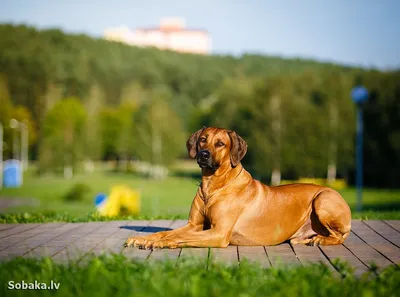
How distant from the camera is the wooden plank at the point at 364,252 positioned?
4.93 m

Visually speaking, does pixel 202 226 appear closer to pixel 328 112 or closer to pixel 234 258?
pixel 234 258

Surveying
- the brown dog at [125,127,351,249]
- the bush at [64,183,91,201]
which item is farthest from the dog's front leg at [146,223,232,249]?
the bush at [64,183,91,201]

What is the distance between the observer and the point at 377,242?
19.8 ft

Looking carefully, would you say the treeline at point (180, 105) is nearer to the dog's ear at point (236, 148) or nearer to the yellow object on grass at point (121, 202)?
the yellow object on grass at point (121, 202)

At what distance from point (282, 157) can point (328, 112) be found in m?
4.98

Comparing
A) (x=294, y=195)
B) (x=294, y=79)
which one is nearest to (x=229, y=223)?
(x=294, y=195)

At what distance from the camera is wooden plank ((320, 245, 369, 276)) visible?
15.2 feet

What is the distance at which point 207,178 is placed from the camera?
18.5 ft

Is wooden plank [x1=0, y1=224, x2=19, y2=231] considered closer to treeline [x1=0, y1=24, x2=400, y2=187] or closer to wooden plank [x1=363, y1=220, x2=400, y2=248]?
wooden plank [x1=363, y1=220, x2=400, y2=248]

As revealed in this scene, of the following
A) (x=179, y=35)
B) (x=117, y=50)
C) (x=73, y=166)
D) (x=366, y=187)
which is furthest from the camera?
(x=179, y=35)

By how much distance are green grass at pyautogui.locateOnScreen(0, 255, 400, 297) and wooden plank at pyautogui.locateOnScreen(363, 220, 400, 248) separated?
1746 mm

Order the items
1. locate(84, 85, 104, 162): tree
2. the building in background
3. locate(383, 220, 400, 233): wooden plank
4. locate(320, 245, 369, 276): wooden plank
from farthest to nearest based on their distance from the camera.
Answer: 1. the building in background
2. locate(84, 85, 104, 162): tree
3. locate(383, 220, 400, 233): wooden plank
4. locate(320, 245, 369, 276): wooden plank

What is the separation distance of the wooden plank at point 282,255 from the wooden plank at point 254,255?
0.17 feet

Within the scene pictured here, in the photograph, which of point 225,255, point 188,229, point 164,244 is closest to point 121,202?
point 188,229
